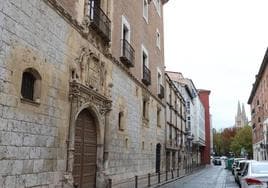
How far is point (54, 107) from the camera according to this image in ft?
35.1

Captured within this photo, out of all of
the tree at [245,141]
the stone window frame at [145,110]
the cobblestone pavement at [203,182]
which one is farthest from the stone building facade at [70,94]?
the tree at [245,141]

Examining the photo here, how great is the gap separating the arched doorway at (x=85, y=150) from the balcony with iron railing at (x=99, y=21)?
3077mm

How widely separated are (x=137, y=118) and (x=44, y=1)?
11.3 m

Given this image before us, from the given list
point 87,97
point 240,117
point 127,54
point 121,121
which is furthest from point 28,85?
point 240,117

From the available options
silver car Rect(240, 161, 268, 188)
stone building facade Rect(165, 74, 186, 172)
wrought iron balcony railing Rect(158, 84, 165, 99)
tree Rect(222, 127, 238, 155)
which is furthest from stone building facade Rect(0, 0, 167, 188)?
tree Rect(222, 127, 238, 155)

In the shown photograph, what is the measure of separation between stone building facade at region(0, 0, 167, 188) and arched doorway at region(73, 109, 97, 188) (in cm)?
3

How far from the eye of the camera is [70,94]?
38.7ft

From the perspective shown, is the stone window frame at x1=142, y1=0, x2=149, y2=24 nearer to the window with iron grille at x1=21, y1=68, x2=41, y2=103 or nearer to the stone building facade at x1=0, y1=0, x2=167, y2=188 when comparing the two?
the stone building facade at x1=0, y1=0, x2=167, y2=188

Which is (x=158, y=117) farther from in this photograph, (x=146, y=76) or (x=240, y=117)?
(x=240, y=117)

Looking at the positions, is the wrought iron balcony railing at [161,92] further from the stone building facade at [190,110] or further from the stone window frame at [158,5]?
the stone building facade at [190,110]

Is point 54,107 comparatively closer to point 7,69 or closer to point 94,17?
point 7,69

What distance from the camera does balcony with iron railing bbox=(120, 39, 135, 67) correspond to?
58.2 feet

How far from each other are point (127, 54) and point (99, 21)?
424 cm

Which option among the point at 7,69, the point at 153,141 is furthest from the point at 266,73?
the point at 7,69
